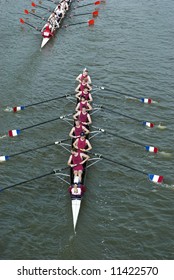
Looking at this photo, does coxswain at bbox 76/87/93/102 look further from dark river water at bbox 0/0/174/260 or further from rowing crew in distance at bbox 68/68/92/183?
dark river water at bbox 0/0/174/260

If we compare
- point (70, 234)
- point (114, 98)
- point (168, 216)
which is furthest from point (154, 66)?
point (70, 234)

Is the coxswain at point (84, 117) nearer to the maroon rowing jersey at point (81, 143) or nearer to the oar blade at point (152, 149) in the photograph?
the maroon rowing jersey at point (81, 143)

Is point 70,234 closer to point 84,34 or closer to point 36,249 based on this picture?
point 36,249

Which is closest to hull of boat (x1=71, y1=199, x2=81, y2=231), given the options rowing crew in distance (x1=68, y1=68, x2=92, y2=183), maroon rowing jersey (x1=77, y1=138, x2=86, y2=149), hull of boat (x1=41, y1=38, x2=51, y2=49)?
rowing crew in distance (x1=68, y1=68, x2=92, y2=183)

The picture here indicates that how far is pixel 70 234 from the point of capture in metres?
12.9

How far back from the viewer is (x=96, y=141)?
17.9 metres

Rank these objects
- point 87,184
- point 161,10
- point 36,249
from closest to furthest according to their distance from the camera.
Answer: point 36,249, point 87,184, point 161,10

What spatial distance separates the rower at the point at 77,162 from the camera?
14.5 m

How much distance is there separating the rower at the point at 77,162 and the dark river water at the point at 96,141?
3.01 ft

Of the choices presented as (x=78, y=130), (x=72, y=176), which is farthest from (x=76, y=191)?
(x=78, y=130)

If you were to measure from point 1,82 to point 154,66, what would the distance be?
34.1 ft

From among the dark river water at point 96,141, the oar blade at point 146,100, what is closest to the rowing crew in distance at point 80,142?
the dark river water at point 96,141

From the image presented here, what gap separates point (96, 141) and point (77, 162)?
328cm

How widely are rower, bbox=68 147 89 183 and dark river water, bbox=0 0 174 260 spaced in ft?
3.01
